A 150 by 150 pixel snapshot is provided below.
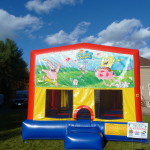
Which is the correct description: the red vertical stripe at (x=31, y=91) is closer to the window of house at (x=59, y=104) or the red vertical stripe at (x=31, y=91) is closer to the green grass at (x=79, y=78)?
the green grass at (x=79, y=78)

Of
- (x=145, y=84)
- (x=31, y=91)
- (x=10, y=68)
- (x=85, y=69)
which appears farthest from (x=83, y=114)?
(x=10, y=68)

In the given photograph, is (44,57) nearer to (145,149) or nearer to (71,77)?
(71,77)

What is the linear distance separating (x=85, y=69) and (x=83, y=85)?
613 millimetres

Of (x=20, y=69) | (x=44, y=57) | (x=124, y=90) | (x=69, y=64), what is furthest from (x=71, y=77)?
(x=20, y=69)

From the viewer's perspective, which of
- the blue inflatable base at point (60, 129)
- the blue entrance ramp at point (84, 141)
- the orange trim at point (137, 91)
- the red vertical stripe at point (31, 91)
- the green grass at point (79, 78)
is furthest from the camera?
the red vertical stripe at point (31, 91)

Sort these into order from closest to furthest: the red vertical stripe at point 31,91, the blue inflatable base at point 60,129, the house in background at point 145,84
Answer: the blue inflatable base at point 60,129, the red vertical stripe at point 31,91, the house in background at point 145,84

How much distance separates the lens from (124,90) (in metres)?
7.50

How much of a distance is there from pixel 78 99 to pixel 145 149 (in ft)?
9.20

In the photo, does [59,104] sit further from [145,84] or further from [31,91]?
[145,84]

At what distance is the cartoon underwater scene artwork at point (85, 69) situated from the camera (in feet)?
24.8

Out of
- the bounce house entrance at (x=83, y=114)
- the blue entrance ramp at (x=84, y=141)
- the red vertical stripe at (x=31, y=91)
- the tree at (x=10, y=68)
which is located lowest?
the blue entrance ramp at (x=84, y=141)

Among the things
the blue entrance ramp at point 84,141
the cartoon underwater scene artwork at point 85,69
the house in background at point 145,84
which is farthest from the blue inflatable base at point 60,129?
the house in background at point 145,84

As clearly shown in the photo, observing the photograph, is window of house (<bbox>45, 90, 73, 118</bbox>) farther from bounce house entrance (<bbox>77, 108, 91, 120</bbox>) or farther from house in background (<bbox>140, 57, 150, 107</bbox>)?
house in background (<bbox>140, 57, 150, 107</bbox>)

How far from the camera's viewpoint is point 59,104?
9.39 metres
